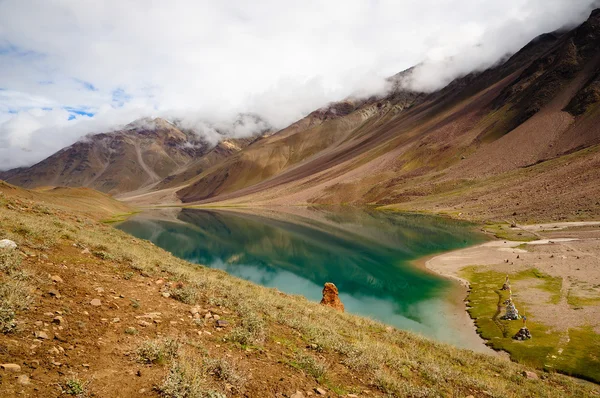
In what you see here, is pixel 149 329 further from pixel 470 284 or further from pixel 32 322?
pixel 470 284

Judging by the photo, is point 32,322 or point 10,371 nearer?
point 10,371

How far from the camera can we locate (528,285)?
1421 inches

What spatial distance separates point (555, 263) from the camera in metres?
42.3

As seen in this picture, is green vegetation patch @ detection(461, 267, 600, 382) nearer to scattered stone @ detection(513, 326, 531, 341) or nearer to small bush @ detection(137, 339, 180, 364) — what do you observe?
scattered stone @ detection(513, 326, 531, 341)

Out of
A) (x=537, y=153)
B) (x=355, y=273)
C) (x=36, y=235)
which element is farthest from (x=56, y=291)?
(x=537, y=153)

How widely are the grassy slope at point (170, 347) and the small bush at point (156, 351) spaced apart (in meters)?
0.03

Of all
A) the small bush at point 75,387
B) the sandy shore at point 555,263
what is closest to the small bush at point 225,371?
the small bush at point 75,387

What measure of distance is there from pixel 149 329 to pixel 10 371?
12.1 feet

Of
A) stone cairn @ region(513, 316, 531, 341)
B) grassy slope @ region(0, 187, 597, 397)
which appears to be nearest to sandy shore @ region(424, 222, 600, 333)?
stone cairn @ region(513, 316, 531, 341)

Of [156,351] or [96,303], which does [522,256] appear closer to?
[156,351]

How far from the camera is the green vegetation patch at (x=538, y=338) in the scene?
1992cm

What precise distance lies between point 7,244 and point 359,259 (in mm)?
52403

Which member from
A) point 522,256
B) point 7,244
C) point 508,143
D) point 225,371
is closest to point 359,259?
point 522,256

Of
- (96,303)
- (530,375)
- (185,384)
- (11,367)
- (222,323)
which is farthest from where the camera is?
(530,375)
